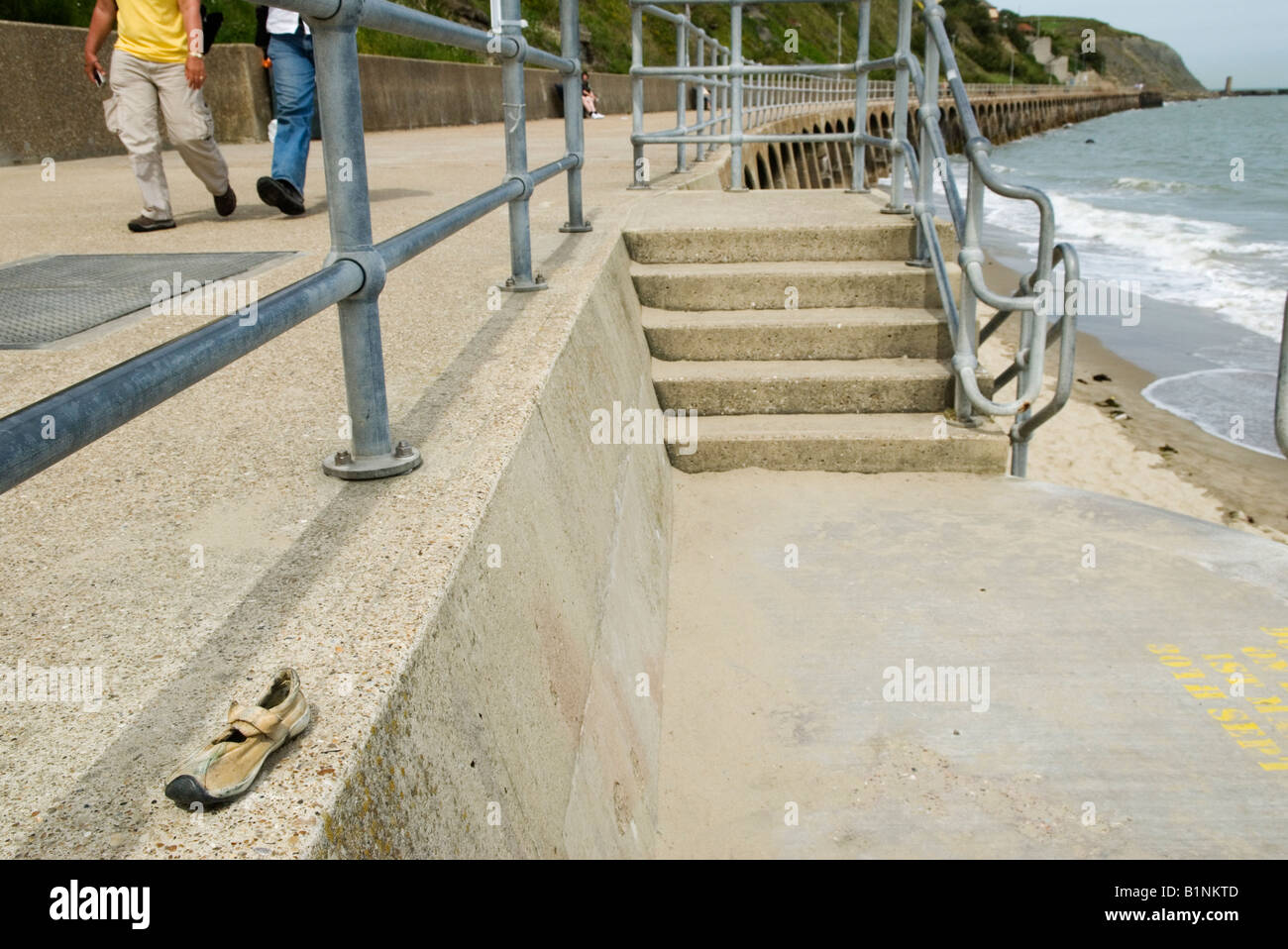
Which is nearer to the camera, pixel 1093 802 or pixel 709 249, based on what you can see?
pixel 1093 802

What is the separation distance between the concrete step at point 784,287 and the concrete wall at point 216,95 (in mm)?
7924

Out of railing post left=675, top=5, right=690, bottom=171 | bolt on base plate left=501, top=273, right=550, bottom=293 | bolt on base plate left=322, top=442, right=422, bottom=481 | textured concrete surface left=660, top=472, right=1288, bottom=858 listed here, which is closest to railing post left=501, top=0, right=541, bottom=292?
bolt on base plate left=501, top=273, right=550, bottom=293

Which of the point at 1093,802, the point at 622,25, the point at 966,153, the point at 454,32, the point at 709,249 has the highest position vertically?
the point at 622,25

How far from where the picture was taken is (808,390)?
4.91m

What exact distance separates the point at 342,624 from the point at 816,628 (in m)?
2.06

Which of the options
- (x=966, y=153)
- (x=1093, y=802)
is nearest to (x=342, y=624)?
(x=1093, y=802)

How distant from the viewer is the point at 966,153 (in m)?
4.36

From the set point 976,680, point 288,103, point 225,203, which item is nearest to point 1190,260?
point 288,103

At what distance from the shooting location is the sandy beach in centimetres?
757

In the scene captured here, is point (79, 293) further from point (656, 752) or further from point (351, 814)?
point (351, 814)

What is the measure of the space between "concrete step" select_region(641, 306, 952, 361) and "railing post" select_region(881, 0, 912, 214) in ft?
3.32

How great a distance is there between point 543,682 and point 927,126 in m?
3.81

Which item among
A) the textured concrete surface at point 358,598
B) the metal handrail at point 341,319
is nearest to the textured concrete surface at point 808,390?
the textured concrete surface at point 358,598

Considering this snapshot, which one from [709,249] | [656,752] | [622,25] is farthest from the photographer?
[622,25]
